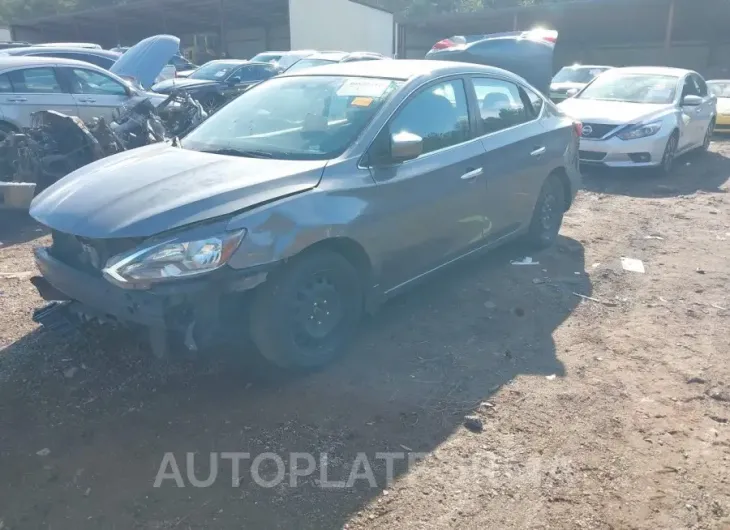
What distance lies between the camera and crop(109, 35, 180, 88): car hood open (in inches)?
440

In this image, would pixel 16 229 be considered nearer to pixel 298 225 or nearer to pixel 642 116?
pixel 298 225

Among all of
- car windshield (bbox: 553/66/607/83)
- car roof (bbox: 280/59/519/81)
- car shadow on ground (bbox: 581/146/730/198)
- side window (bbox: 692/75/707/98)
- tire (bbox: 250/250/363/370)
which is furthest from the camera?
car windshield (bbox: 553/66/607/83)

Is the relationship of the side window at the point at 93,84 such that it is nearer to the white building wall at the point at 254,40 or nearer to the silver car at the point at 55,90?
the silver car at the point at 55,90

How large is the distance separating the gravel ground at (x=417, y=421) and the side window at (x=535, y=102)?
5.43 feet

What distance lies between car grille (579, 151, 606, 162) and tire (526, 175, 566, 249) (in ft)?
12.5

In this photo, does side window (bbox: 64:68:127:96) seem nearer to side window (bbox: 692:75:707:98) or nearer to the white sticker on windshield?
the white sticker on windshield

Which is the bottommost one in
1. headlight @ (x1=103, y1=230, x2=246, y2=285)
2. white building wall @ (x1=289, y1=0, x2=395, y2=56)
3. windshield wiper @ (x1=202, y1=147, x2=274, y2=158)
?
headlight @ (x1=103, y1=230, x2=246, y2=285)

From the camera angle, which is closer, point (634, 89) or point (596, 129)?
point (596, 129)

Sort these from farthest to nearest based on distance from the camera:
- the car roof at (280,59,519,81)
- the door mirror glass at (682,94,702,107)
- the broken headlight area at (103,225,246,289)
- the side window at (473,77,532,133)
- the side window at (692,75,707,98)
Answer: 1. the side window at (692,75,707,98)
2. the door mirror glass at (682,94,702,107)
3. the side window at (473,77,532,133)
4. the car roof at (280,59,519,81)
5. the broken headlight area at (103,225,246,289)

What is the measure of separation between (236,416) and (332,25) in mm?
28945

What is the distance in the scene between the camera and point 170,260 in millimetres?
3275

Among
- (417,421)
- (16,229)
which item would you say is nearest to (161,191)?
(417,421)

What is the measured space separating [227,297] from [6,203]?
4.41m

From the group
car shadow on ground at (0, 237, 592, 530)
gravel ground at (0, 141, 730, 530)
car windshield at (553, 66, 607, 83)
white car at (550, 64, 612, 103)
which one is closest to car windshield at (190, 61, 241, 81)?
white car at (550, 64, 612, 103)
